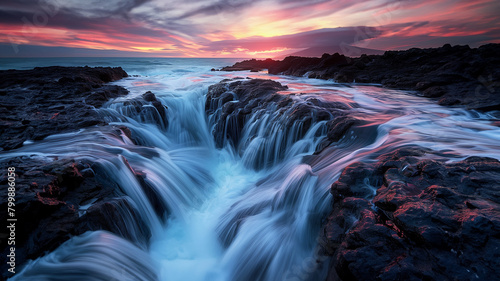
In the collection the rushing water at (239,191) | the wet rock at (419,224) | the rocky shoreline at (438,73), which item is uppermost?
the rocky shoreline at (438,73)

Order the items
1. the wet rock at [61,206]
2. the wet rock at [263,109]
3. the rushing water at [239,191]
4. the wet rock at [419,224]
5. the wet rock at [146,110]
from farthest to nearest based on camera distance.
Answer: the wet rock at [146,110] → the wet rock at [263,109] → the rushing water at [239,191] → the wet rock at [61,206] → the wet rock at [419,224]

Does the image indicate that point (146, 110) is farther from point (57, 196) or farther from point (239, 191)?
point (57, 196)

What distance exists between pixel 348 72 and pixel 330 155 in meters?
A: 14.6

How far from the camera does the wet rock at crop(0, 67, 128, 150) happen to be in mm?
5840

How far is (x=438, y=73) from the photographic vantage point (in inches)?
481

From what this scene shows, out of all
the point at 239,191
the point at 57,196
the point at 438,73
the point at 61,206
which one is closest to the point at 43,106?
the point at 57,196

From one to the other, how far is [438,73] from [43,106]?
60.0 ft

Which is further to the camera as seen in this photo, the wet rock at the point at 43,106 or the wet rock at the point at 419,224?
the wet rock at the point at 43,106

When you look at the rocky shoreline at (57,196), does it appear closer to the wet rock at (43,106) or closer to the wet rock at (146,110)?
the wet rock at (43,106)

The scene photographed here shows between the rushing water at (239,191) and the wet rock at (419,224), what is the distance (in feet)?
2.06

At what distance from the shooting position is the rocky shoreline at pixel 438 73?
349 inches

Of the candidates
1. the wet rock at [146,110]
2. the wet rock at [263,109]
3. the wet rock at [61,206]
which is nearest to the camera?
the wet rock at [61,206]

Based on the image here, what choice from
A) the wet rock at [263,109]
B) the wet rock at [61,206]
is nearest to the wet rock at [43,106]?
the wet rock at [61,206]

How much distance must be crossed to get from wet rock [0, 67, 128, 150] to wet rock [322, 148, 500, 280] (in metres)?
6.76
